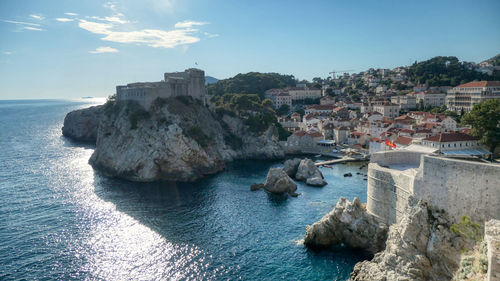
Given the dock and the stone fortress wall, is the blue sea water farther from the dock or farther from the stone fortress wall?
the dock

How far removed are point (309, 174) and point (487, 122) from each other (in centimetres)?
2058

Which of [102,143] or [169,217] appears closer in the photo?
[169,217]

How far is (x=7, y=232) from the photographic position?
92.3 ft

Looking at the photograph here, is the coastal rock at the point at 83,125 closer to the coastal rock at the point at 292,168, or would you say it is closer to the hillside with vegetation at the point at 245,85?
the hillside with vegetation at the point at 245,85

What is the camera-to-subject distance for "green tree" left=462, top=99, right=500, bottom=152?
34.1 m

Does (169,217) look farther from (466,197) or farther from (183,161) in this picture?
(466,197)

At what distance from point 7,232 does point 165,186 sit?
17632mm

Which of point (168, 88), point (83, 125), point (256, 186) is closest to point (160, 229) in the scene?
point (256, 186)

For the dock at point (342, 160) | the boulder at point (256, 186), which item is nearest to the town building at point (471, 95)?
the dock at point (342, 160)

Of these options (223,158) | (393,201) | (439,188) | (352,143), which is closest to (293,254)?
(393,201)

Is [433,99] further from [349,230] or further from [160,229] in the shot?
[160,229]

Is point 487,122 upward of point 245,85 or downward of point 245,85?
downward

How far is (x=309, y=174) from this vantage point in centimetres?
4416

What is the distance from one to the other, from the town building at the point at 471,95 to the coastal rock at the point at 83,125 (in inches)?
3396
